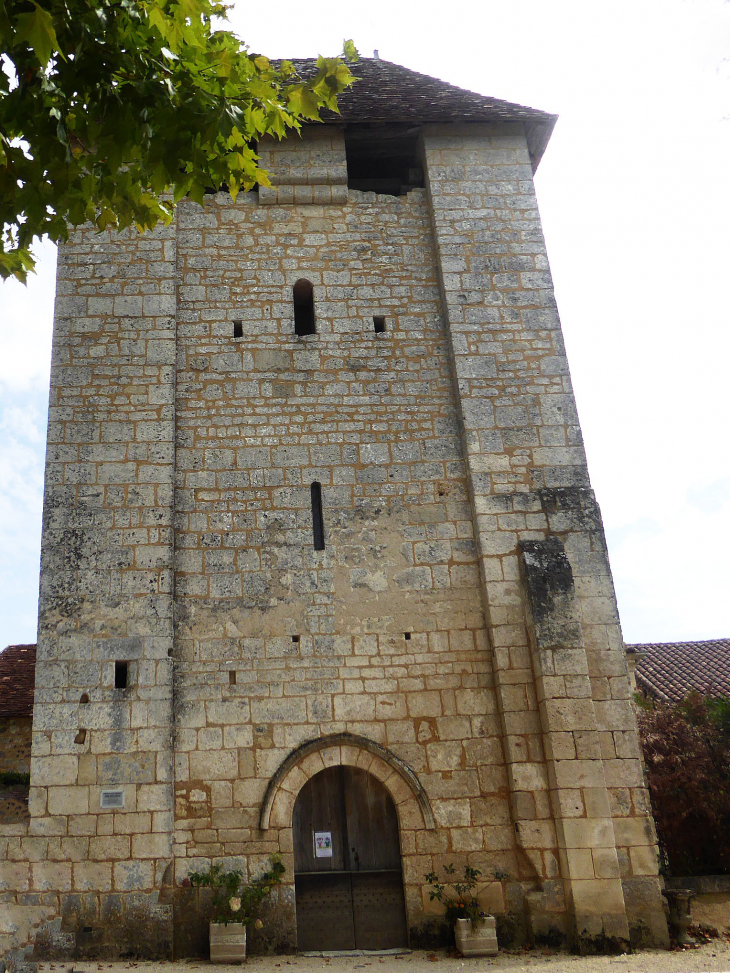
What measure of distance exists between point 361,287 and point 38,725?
4987mm

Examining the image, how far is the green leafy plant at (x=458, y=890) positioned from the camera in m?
5.93

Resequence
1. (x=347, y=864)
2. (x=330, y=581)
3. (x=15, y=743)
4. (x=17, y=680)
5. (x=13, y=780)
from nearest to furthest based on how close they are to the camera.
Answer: (x=347, y=864) < (x=330, y=581) < (x=13, y=780) < (x=15, y=743) < (x=17, y=680)

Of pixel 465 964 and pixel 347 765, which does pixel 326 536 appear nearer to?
pixel 347 765

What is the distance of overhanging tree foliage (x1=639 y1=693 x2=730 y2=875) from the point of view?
7801 mm

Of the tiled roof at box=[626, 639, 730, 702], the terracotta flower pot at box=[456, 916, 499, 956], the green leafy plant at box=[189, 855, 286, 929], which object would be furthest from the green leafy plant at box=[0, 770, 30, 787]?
the tiled roof at box=[626, 639, 730, 702]

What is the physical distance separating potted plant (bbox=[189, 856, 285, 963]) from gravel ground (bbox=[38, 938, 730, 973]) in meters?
0.13

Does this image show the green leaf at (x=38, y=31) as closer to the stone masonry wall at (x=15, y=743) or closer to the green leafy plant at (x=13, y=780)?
the green leafy plant at (x=13, y=780)

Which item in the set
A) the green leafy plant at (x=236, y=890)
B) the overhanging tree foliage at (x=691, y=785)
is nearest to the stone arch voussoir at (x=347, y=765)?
the green leafy plant at (x=236, y=890)

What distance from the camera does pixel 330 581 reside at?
6883 mm

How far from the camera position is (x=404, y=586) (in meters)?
6.92

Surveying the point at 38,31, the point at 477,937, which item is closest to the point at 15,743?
the point at 477,937

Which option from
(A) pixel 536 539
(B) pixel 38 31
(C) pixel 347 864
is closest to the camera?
(B) pixel 38 31

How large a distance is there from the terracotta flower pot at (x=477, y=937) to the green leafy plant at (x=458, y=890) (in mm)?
127

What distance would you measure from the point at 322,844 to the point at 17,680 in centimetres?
835
